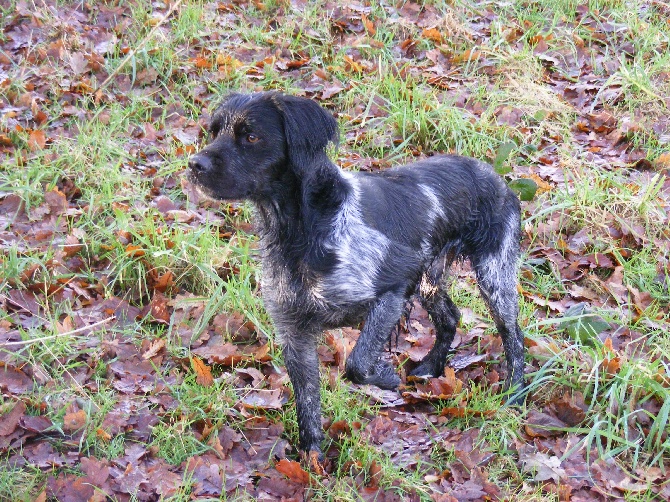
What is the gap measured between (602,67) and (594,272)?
3460 millimetres

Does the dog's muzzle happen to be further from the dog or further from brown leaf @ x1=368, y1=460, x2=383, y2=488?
brown leaf @ x1=368, y1=460, x2=383, y2=488

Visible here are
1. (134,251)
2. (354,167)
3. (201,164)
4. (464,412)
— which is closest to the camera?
(201,164)

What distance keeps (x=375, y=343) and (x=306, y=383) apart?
1.52 ft

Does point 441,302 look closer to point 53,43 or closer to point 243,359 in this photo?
point 243,359

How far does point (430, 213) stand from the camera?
454 cm

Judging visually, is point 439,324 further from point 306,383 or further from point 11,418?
point 11,418

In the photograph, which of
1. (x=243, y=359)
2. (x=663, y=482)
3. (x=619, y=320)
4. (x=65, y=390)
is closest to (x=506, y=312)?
(x=619, y=320)

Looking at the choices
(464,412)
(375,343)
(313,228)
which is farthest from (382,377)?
(313,228)

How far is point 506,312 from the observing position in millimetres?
4898

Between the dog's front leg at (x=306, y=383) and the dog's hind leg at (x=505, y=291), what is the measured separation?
1300mm

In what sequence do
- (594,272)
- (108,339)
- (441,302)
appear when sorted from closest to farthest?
(108,339)
(441,302)
(594,272)

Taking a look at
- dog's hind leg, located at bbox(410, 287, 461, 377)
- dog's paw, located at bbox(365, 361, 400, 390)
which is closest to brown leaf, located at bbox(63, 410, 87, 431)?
dog's paw, located at bbox(365, 361, 400, 390)

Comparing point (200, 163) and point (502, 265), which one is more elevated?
point (200, 163)

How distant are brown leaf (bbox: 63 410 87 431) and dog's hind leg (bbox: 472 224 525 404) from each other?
2502 millimetres
